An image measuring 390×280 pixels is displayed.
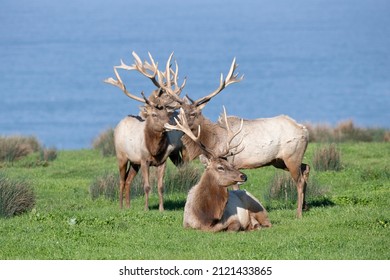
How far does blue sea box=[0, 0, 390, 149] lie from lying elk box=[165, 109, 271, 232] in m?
48.9

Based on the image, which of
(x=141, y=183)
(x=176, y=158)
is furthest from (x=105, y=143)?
(x=176, y=158)

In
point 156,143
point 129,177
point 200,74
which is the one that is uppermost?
point 156,143

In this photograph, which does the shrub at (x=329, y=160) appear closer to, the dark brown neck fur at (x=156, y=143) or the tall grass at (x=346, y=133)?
the dark brown neck fur at (x=156, y=143)

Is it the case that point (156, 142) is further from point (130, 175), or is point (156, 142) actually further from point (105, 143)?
point (105, 143)

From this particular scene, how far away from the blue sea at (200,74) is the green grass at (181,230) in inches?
1775

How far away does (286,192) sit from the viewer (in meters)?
18.0

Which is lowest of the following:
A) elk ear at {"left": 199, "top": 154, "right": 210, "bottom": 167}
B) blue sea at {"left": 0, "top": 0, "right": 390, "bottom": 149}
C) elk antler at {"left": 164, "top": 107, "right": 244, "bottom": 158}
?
blue sea at {"left": 0, "top": 0, "right": 390, "bottom": 149}

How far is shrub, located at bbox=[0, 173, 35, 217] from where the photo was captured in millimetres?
16594

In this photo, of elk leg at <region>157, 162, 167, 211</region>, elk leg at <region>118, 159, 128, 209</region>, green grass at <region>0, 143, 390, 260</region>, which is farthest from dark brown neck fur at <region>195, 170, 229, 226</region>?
elk leg at <region>118, 159, 128, 209</region>

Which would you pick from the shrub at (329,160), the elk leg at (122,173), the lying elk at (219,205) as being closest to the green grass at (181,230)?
the lying elk at (219,205)

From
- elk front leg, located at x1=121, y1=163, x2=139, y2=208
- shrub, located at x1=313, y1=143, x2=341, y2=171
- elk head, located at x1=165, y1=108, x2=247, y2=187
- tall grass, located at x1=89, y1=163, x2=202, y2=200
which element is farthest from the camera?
shrub, located at x1=313, y1=143, x2=341, y2=171

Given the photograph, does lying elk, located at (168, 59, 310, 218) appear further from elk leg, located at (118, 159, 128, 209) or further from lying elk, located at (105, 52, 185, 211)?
Answer: elk leg, located at (118, 159, 128, 209)

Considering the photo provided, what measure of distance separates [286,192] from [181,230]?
3859 millimetres

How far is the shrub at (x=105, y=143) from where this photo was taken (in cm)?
2602
